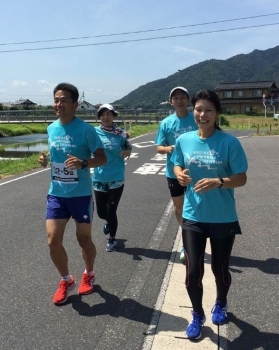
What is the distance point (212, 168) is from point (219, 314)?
1.16 metres

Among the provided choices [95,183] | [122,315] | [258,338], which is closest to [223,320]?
[258,338]

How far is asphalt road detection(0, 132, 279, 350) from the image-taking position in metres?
2.92

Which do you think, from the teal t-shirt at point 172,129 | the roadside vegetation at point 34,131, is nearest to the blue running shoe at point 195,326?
the teal t-shirt at point 172,129

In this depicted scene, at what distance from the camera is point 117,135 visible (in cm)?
486

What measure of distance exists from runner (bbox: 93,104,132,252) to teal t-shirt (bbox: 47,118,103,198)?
4.06ft

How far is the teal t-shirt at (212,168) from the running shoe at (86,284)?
4.23ft

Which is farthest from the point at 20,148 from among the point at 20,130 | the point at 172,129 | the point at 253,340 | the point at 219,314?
the point at 253,340

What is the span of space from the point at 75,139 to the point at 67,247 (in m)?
2.01

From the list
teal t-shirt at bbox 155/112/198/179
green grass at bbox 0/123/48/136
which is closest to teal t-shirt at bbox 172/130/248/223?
teal t-shirt at bbox 155/112/198/179

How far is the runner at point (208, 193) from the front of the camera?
278cm

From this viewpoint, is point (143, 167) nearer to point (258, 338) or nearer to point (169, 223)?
point (169, 223)

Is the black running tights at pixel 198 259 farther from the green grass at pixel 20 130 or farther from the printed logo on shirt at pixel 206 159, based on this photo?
the green grass at pixel 20 130

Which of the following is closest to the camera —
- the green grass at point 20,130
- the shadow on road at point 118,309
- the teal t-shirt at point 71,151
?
the shadow on road at point 118,309

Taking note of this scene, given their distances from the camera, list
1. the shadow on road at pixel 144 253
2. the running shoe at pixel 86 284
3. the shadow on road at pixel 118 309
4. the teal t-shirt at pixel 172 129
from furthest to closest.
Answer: the shadow on road at pixel 144 253, the teal t-shirt at pixel 172 129, the running shoe at pixel 86 284, the shadow on road at pixel 118 309
